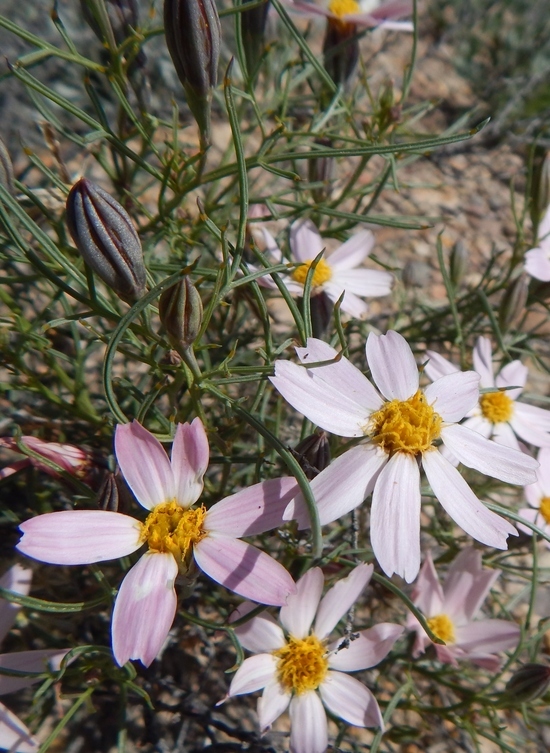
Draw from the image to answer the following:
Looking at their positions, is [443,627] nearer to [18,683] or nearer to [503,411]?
[503,411]

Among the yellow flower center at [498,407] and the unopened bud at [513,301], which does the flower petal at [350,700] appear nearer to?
the yellow flower center at [498,407]

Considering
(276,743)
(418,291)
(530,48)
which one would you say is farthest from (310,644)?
(530,48)

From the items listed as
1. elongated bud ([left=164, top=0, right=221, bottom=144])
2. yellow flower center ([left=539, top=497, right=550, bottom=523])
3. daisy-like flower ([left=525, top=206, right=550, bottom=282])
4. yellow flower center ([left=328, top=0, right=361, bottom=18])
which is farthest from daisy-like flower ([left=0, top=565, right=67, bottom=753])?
yellow flower center ([left=328, top=0, right=361, bottom=18])

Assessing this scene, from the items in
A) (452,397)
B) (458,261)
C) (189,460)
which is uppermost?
(458,261)

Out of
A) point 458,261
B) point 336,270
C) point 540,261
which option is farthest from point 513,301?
point 336,270

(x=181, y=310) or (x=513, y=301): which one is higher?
(x=513, y=301)

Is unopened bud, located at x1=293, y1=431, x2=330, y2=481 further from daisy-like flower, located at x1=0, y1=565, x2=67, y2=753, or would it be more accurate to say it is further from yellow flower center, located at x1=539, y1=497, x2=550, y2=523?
yellow flower center, located at x1=539, y1=497, x2=550, y2=523
